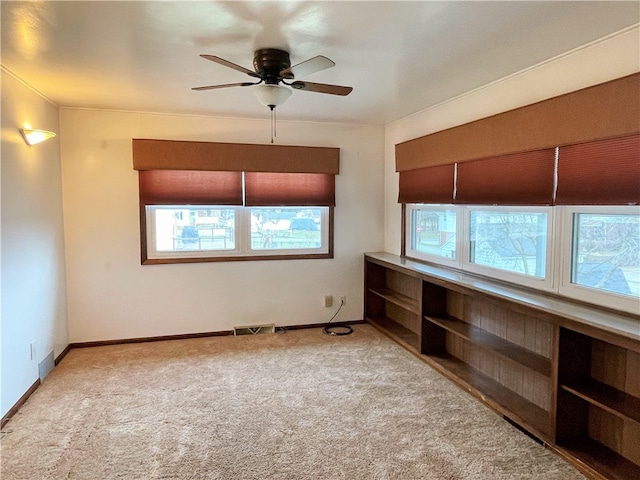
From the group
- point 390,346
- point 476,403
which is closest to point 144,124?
point 390,346

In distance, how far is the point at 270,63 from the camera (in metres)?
2.52

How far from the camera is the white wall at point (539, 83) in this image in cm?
225

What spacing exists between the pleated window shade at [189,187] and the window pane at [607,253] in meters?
3.08

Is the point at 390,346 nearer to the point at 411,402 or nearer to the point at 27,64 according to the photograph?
the point at 411,402

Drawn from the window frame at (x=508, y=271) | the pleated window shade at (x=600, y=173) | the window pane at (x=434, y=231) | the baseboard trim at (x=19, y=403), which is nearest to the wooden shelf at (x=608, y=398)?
the window frame at (x=508, y=271)

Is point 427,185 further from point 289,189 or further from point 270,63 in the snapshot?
point 270,63

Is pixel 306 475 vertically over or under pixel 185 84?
under

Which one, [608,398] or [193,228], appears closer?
[608,398]

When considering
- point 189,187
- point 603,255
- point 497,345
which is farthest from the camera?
point 189,187

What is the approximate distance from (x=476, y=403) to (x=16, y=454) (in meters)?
2.88

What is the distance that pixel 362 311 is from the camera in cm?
500

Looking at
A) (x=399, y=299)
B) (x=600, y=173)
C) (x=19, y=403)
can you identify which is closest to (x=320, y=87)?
(x=600, y=173)

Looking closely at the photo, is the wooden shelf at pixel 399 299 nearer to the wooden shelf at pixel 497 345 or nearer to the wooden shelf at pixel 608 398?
the wooden shelf at pixel 497 345

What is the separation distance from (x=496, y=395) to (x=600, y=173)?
1630 mm
